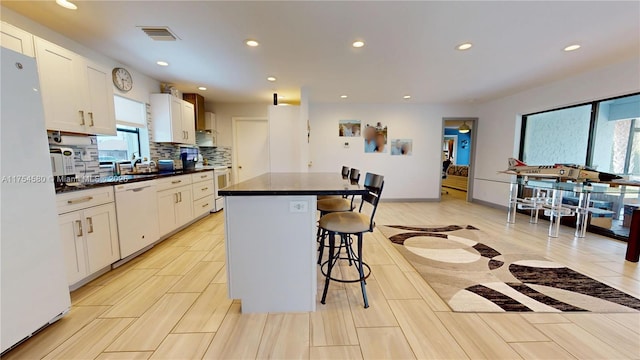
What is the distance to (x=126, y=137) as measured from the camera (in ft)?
11.4

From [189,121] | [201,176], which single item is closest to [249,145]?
[189,121]

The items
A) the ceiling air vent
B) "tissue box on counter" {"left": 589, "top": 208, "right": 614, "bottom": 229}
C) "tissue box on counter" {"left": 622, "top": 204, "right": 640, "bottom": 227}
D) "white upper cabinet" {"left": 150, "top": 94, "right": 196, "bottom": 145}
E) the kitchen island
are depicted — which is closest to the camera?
the kitchen island

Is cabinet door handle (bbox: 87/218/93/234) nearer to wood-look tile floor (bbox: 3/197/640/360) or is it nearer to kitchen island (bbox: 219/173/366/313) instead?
wood-look tile floor (bbox: 3/197/640/360)

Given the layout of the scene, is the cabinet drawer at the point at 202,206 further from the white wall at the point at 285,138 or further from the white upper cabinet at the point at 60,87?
the white upper cabinet at the point at 60,87

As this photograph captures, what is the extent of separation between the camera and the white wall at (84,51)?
2.06 meters

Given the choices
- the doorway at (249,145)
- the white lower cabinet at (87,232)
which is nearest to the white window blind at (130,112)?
the white lower cabinet at (87,232)

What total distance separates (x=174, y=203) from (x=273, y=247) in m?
2.33

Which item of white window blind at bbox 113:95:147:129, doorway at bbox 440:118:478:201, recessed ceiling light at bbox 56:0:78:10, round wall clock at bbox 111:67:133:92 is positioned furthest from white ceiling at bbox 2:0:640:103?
doorway at bbox 440:118:478:201

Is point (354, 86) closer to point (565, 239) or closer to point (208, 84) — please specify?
point (208, 84)

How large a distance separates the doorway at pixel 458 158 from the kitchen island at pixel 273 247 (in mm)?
5172

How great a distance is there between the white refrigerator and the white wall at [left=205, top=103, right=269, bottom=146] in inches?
157

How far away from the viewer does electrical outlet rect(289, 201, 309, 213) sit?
5.53ft

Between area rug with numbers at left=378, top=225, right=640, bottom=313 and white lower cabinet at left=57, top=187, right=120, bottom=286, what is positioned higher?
white lower cabinet at left=57, top=187, right=120, bottom=286

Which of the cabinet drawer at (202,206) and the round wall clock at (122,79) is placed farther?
the cabinet drawer at (202,206)
